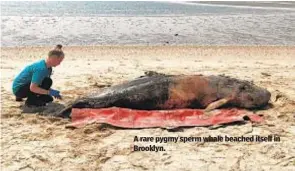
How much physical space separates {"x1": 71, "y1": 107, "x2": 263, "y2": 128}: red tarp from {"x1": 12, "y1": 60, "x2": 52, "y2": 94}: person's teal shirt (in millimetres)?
782

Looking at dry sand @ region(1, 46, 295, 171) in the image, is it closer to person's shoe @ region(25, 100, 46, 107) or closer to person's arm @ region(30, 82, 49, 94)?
person's shoe @ region(25, 100, 46, 107)

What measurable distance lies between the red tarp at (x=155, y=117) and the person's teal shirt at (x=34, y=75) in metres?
0.78

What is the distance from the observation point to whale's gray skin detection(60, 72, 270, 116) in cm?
739

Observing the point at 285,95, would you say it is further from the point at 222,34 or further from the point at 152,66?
the point at 222,34

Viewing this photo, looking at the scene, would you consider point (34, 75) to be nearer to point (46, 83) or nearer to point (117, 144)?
point (46, 83)

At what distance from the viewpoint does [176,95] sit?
7539 mm

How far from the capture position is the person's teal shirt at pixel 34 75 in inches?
285

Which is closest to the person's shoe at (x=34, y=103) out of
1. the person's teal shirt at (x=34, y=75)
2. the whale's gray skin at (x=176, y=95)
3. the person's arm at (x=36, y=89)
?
the person's teal shirt at (x=34, y=75)

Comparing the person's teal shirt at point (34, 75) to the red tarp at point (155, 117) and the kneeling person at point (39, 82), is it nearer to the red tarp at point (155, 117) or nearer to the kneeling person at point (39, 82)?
the kneeling person at point (39, 82)

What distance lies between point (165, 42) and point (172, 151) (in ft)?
51.1

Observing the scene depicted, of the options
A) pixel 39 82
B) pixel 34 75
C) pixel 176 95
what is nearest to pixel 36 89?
pixel 39 82

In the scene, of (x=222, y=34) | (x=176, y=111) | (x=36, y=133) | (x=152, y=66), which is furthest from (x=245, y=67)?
(x=222, y=34)

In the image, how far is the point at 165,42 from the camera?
2109cm

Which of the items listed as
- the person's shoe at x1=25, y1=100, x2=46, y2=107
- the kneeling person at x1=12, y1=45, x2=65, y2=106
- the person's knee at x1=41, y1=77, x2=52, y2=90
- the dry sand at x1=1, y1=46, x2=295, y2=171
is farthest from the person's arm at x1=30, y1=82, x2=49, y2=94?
the person's shoe at x1=25, y1=100, x2=46, y2=107
